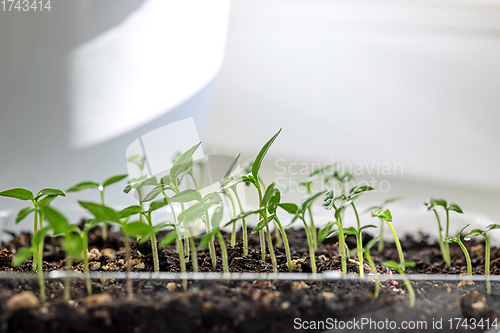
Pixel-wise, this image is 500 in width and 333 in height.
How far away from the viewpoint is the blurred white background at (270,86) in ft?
3.23

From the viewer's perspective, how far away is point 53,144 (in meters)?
1.05

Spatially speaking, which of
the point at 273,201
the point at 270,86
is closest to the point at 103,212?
the point at 273,201

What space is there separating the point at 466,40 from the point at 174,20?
1293 millimetres

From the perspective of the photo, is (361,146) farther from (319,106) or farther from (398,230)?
(398,230)

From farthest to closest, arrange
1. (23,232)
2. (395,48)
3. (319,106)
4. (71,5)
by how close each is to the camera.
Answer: (319,106) < (395,48) < (23,232) < (71,5)

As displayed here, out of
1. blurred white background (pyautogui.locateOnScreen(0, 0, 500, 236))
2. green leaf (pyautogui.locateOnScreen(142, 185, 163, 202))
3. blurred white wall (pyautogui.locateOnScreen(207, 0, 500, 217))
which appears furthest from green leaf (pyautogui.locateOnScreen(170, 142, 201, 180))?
blurred white wall (pyautogui.locateOnScreen(207, 0, 500, 217))

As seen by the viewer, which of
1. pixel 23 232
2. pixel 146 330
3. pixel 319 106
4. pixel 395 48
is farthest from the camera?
pixel 319 106

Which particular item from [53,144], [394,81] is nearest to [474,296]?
[53,144]

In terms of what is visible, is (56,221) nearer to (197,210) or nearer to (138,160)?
(197,210)

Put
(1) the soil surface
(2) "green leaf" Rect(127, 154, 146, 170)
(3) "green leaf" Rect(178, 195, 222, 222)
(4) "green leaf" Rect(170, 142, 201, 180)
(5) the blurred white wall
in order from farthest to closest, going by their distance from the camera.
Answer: (5) the blurred white wall, (2) "green leaf" Rect(127, 154, 146, 170), (4) "green leaf" Rect(170, 142, 201, 180), (3) "green leaf" Rect(178, 195, 222, 222), (1) the soil surface

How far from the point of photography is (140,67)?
103cm

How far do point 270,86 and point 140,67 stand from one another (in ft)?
3.25

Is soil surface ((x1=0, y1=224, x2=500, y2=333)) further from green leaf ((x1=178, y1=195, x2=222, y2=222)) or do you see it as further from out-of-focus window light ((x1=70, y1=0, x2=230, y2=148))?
out-of-focus window light ((x1=70, y1=0, x2=230, y2=148))

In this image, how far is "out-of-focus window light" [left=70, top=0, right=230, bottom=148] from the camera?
0.99m
